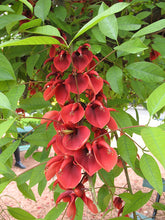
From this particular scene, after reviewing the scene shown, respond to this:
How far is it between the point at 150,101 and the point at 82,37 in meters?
0.44

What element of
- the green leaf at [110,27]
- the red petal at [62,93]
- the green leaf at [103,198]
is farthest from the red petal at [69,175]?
the green leaf at [103,198]

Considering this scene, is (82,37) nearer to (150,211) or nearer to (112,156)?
(112,156)

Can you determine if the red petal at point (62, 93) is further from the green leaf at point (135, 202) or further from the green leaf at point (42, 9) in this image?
the green leaf at point (135, 202)

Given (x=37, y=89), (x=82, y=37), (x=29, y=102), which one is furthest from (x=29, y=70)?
(x=37, y=89)

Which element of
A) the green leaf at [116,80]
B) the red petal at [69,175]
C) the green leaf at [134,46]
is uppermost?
the green leaf at [134,46]

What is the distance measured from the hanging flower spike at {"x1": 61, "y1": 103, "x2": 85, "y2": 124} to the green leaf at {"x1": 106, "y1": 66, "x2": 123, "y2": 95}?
14cm

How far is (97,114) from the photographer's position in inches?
14.0

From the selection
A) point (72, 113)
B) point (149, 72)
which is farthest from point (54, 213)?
point (149, 72)

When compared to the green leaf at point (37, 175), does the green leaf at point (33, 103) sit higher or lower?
higher

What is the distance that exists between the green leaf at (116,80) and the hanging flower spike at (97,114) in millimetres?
127

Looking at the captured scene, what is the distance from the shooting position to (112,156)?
0.32 m

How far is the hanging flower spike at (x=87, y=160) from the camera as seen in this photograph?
1.03ft

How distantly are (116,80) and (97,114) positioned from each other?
0.15 metres

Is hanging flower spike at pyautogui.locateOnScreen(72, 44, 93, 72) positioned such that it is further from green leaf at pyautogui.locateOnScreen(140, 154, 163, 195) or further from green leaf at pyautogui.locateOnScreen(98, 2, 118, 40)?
green leaf at pyautogui.locateOnScreen(140, 154, 163, 195)
